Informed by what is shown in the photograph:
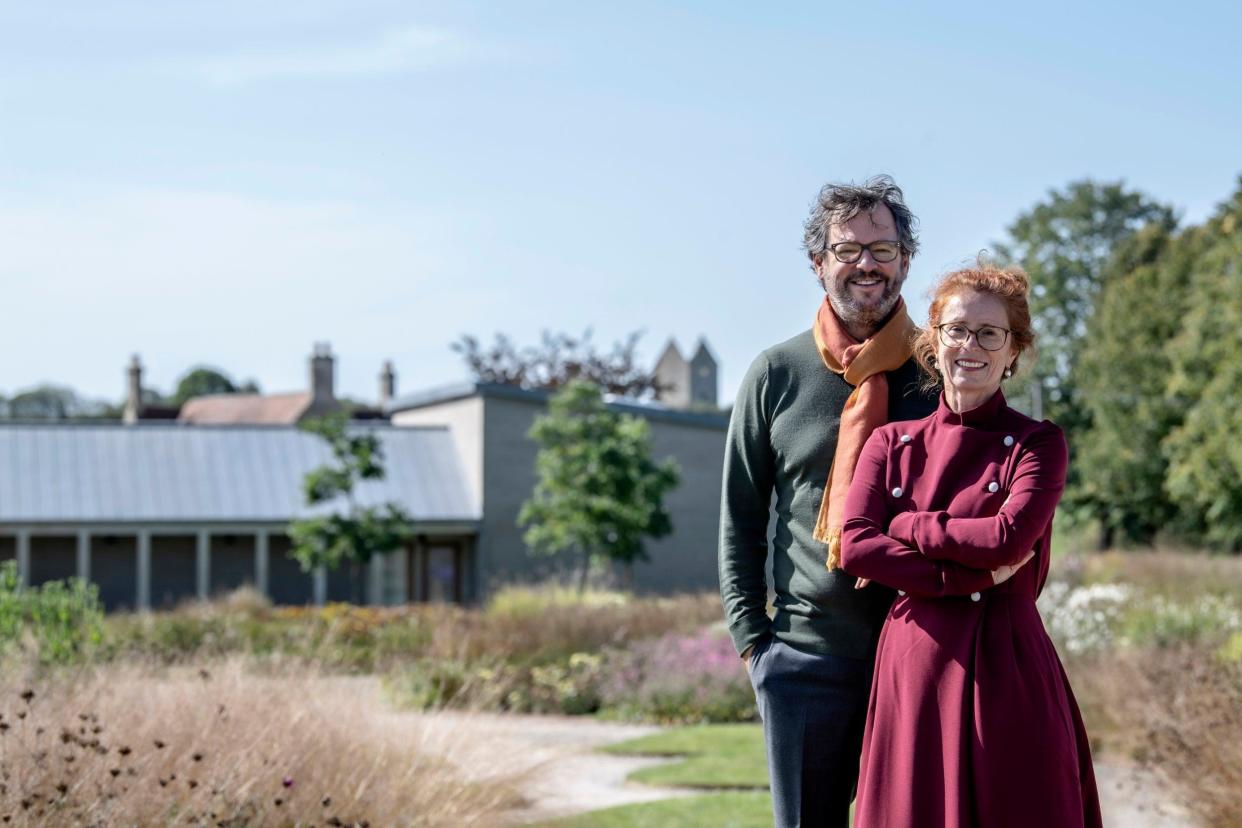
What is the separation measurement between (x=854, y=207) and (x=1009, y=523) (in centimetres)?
95

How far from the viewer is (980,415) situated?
3.87 metres

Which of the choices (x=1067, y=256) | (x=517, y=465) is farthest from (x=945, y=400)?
(x=1067, y=256)

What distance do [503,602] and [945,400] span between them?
17.6 metres

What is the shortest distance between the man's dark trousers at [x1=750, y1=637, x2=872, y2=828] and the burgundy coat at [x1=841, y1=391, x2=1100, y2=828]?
19 centimetres

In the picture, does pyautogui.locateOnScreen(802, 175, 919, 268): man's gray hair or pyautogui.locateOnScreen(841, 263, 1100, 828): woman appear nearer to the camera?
pyautogui.locateOnScreen(841, 263, 1100, 828): woman

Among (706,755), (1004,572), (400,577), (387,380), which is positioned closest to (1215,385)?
(400,577)

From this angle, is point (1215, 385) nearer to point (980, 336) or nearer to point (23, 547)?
point (23, 547)

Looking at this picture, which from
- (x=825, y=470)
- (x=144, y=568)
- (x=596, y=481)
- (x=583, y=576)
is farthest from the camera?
(x=144, y=568)

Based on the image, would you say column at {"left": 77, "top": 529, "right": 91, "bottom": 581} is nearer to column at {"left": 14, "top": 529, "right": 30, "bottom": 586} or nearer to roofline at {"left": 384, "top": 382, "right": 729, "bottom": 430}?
column at {"left": 14, "top": 529, "right": 30, "bottom": 586}

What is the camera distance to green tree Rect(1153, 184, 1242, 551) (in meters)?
32.0

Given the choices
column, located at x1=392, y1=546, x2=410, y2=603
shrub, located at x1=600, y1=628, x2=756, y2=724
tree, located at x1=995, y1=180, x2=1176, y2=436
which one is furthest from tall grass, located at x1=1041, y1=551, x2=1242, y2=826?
tree, located at x1=995, y1=180, x2=1176, y2=436

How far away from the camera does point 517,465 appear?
31.6 meters

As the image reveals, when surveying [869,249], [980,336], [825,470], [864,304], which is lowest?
[825,470]

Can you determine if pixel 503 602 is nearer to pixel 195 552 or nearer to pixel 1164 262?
pixel 195 552
